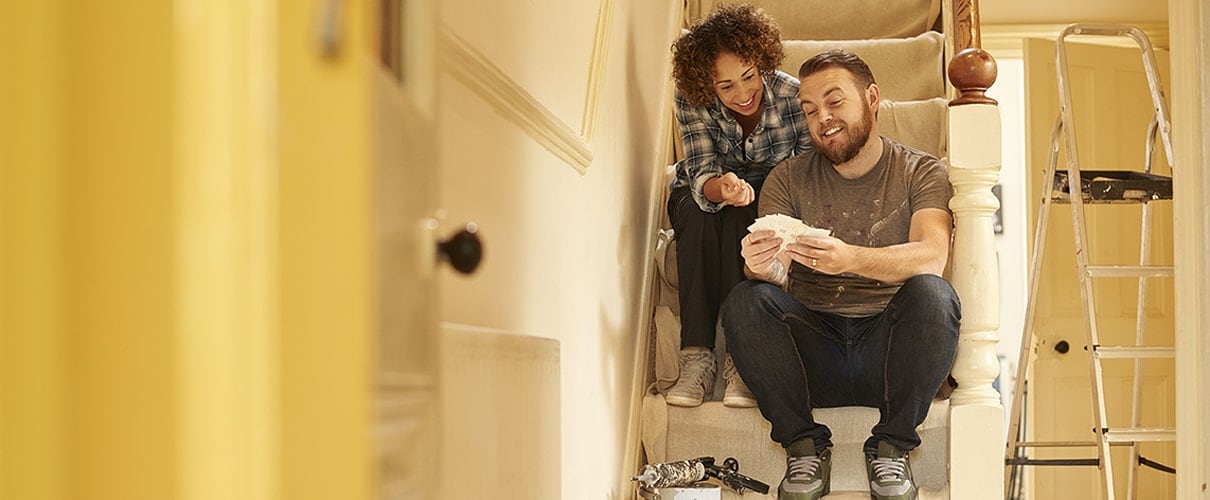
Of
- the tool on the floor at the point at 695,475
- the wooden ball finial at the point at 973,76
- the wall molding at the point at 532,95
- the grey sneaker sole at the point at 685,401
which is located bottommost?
the tool on the floor at the point at 695,475

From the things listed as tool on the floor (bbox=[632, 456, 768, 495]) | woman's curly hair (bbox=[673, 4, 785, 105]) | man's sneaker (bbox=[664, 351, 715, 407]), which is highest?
woman's curly hair (bbox=[673, 4, 785, 105])

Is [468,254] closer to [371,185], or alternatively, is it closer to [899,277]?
[371,185]

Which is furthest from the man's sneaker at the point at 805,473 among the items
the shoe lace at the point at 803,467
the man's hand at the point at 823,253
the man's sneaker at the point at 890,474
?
the man's hand at the point at 823,253

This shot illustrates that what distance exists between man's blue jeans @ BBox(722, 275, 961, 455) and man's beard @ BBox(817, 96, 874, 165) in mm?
360

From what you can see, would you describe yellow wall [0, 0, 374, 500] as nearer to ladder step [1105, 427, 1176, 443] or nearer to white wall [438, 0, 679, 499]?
white wall [438, 0, 679, 499]

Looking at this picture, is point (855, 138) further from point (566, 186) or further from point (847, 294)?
point (566, 186)

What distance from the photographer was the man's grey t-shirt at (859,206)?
2.76 meters

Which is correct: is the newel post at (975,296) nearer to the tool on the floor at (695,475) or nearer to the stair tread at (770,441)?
the stair tread at (770,441)

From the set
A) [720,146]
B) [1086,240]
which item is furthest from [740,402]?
[1086,240]

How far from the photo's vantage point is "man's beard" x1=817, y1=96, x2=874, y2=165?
2807mm

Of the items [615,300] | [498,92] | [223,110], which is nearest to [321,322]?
[223,110]

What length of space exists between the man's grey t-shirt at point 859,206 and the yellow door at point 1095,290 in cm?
259

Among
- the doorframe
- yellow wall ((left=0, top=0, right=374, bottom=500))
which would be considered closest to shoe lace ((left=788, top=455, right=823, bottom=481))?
the doorframe

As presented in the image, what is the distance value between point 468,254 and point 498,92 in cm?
87
